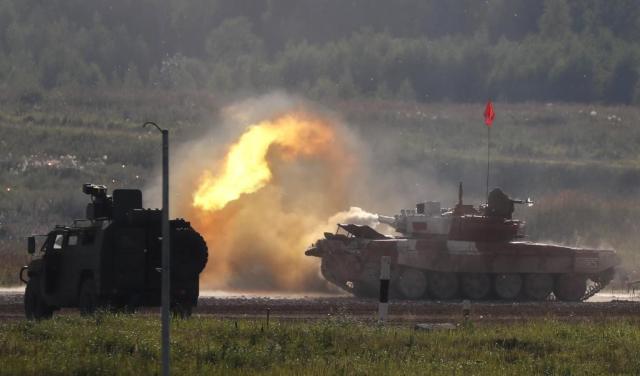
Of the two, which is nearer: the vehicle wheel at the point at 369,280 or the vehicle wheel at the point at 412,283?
the vehicle wheel at the point at 369,280

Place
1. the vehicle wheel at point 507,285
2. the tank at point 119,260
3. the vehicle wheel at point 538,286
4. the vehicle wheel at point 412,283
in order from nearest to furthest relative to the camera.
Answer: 1. the tank at point 119,260
2. the vehicle wheel at point 412,283
3. the vehicle wheel at point 507,285
4. the vehicle wheel at point 538,286

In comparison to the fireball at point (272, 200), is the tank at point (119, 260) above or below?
below

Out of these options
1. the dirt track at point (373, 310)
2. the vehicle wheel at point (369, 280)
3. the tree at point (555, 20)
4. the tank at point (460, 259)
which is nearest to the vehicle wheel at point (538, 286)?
the tank at point (460, 259)

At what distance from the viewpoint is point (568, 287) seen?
149 feet

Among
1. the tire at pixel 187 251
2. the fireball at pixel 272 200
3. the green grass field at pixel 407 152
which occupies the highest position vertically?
the green grass field at pixel 407 152

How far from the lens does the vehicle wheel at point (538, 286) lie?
148 ft

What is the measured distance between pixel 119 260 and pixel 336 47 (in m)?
98.3

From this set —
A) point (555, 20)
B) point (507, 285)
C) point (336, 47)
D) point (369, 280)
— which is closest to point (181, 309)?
point (369, 280)

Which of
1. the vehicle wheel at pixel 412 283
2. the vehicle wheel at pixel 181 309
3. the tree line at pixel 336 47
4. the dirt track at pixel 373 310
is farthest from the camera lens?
the tree line at pixel 336 47

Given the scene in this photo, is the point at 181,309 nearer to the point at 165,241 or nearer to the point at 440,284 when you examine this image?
the point at 165,241

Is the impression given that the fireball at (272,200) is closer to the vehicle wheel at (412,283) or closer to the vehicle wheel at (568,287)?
the vehicle wheel at (412,283)

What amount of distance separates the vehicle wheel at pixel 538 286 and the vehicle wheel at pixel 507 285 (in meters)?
0.28

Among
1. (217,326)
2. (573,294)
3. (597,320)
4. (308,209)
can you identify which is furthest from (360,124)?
(217,326)

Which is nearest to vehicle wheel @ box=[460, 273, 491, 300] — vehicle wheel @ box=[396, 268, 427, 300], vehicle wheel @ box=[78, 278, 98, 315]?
vehicle wheel @ box=[396, 268, 427, 300]
